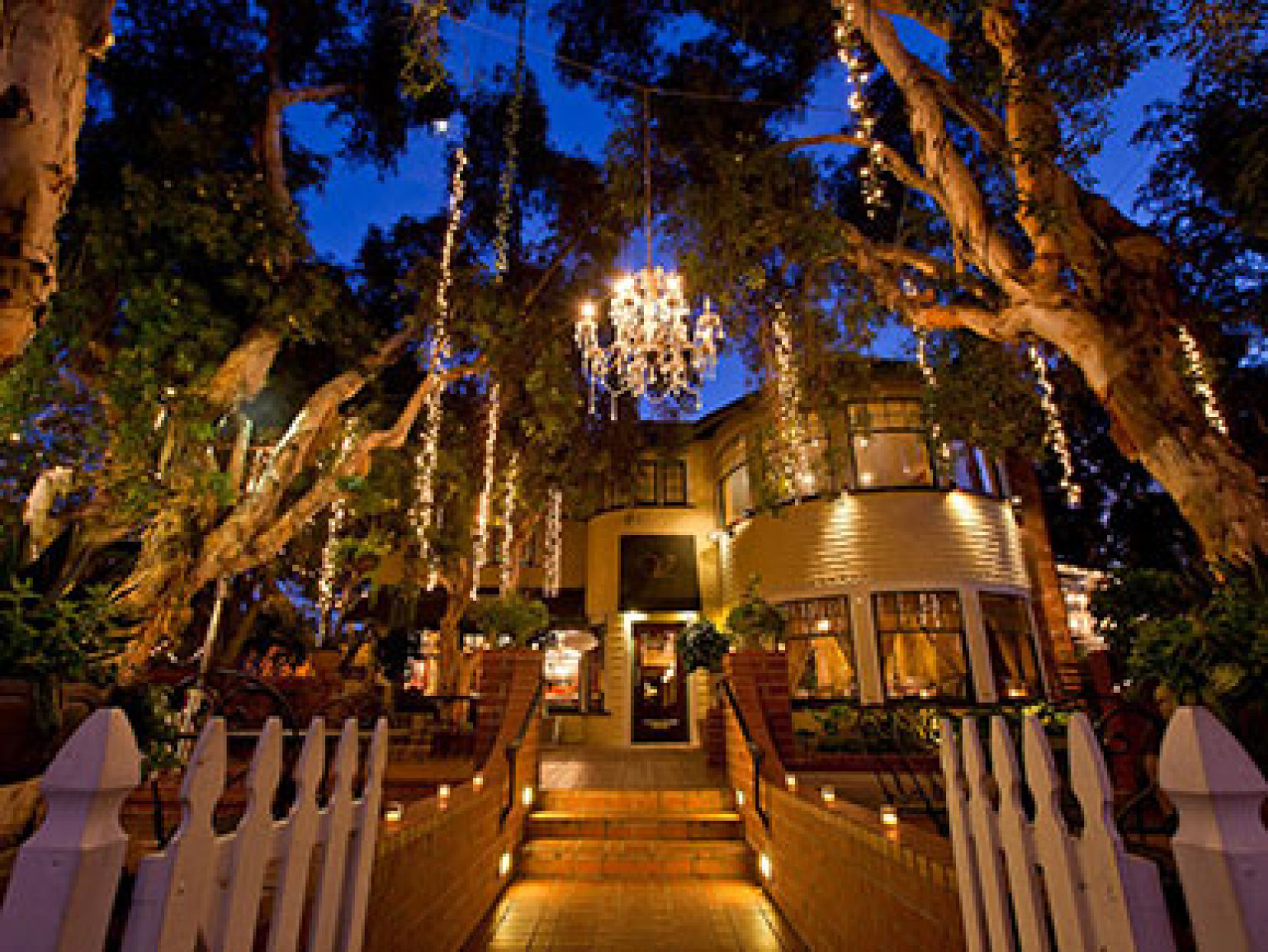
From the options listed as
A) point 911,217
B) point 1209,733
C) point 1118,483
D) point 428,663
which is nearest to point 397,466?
point 428,663

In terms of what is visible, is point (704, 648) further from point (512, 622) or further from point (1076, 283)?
point (1076, 283)

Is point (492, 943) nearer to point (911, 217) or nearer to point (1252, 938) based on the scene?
point (1252, 938)

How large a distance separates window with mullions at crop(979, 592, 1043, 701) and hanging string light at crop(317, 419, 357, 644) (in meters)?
11.2

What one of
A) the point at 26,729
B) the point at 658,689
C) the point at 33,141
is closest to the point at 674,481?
the point at 658,689

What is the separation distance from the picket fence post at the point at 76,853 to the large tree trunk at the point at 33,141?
280cm

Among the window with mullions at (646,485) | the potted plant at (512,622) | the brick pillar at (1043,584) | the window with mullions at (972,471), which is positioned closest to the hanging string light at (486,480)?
the potted plant at (512,622)

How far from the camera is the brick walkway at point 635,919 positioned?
3555 mm

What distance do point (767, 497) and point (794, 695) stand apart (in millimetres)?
5046

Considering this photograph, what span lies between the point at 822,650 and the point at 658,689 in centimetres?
451

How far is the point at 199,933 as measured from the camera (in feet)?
4.28

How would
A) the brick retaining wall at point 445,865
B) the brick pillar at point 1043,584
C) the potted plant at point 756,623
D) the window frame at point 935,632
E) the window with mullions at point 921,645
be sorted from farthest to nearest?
the brick pillar at point 1043,584 < the window with mullions at point 921,645 < the window frame at point 935,632 < the potted plant at point 756,623 < the brick retaining wall at point 445,865

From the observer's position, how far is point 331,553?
39.0ft

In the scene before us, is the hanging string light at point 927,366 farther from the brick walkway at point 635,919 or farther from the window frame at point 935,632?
the brick walkway at point 635,919

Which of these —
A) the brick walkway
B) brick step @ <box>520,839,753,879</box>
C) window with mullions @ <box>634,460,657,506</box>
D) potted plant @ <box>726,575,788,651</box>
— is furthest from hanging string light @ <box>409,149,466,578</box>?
the brick walkway
